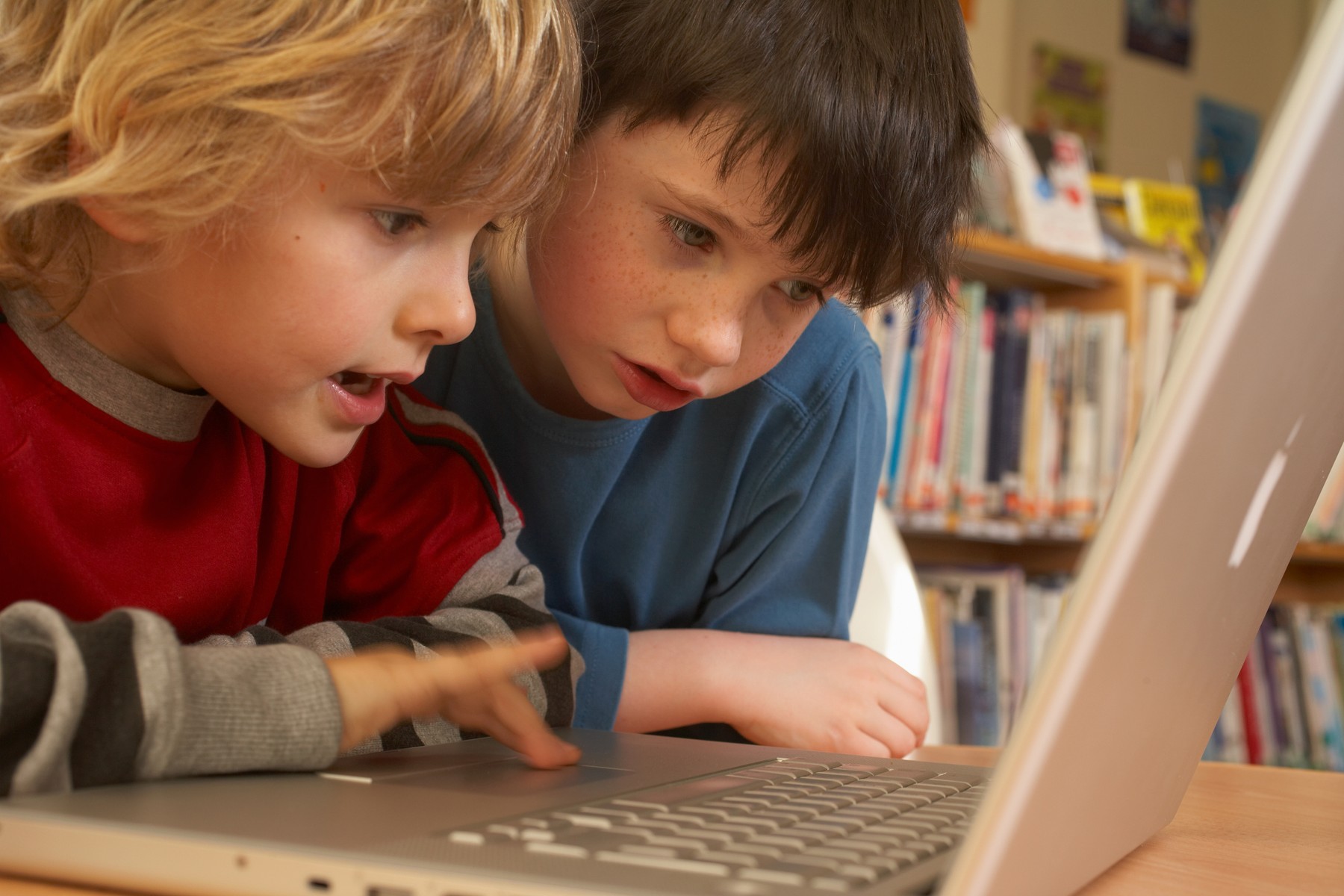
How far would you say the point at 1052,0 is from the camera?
264 cm

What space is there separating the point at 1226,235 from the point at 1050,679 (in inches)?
4.5

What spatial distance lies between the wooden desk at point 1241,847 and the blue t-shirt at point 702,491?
1.22 ft

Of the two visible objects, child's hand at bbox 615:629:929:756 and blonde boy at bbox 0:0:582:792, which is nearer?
blonde boy at bbox 0:0:582:792

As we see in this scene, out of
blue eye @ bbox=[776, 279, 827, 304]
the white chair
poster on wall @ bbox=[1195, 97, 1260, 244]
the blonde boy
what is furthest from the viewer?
poster on wall @ bbox=[1195, 97, 1260, 244]

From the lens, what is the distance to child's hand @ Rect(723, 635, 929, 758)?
2.92 ft

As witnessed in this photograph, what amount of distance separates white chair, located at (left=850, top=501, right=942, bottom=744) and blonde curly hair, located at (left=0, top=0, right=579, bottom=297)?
2.34ft

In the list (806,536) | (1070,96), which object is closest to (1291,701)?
(1070,96)

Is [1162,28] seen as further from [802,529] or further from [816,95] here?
[816,95]

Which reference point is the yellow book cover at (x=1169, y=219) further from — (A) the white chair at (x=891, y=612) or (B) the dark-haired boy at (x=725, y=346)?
(B) the dark-haired boy at (x=725, y=346)

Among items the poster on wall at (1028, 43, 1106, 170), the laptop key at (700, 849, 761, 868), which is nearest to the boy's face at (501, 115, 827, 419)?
the laptop key at (700, 849, 761, 868)

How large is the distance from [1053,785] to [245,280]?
508 mm

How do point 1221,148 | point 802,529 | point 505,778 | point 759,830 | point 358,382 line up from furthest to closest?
point 1221,148 < point 802,529 < point 358,382 < point 505,778 < point 759,830

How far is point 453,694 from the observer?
0.57 m

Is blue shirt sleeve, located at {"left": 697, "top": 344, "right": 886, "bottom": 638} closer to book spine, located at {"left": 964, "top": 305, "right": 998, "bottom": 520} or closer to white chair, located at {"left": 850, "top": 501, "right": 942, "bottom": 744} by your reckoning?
white chair, located at {"left": 850, "top": 501, "right": 942, "bottom": 744}
